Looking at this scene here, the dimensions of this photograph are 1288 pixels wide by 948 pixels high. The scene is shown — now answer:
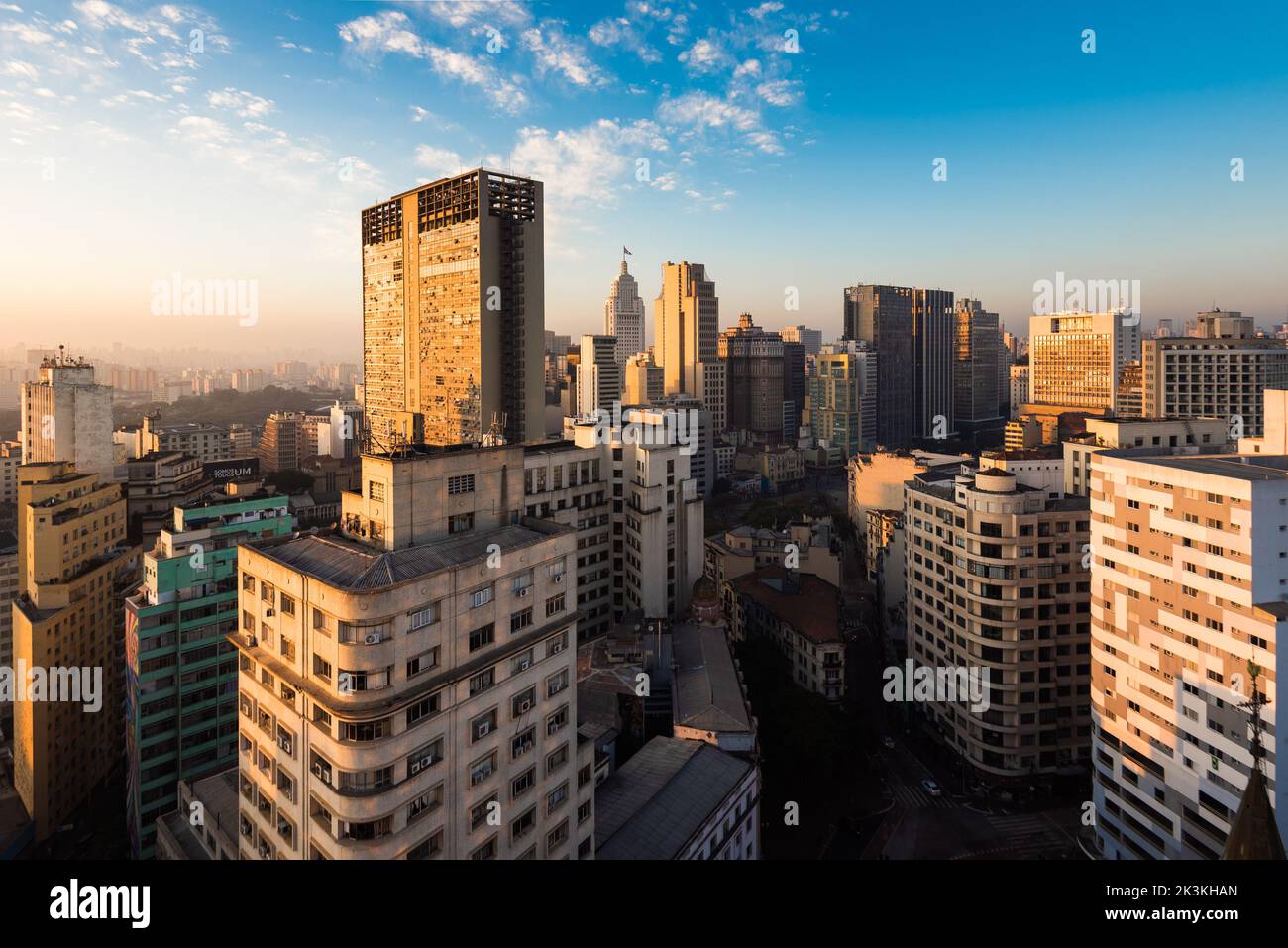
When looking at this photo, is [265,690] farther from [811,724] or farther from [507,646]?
[811,724]

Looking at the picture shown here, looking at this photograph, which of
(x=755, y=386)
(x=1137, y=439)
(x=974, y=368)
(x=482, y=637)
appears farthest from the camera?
(x=974, y=368)

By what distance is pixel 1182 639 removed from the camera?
18.4 meters

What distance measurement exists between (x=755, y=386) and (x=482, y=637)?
102456 mm

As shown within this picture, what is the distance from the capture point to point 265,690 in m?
11.8

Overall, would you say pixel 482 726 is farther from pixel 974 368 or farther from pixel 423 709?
pixel 974 368

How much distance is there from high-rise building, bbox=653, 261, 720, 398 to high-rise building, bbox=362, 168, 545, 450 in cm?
4374

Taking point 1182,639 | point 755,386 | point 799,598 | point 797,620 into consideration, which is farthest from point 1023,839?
point 755,386

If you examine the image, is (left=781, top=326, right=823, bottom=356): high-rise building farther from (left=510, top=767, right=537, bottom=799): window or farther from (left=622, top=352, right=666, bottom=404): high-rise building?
(left=510, top=767, right=537, bottom=799): window

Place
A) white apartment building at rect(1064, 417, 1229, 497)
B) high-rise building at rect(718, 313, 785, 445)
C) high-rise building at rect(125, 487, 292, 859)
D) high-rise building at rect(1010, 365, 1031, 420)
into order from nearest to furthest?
high-rise building at rect(125, 487, 292, 859)
white apartment building at rect(1064, 417, 1229, 497)
high-rise building at rect(718, 313, 785, 445)
high-rise building at rect(1010, 365, 1031, 420)

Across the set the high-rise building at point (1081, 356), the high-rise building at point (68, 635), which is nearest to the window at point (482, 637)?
the high-rise building at point (68, 635)

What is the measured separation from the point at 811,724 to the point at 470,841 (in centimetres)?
1548

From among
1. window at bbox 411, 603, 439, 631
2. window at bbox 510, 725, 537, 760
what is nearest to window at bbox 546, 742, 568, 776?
window at bbox 510, 725, 537, 760

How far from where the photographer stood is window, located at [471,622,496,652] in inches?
459
